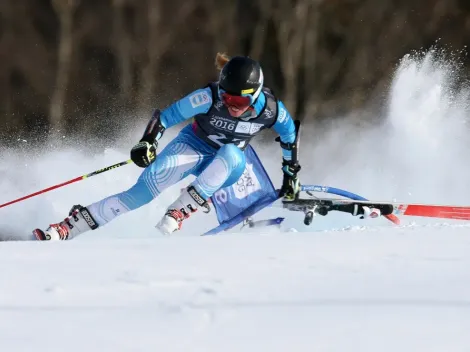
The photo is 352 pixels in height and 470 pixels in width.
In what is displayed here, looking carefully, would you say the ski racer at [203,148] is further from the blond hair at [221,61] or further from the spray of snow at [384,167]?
the spray of snow at [384,167]

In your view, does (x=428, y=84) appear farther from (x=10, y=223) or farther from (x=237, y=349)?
(x=237, y=349)

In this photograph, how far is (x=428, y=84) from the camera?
8.00 meters

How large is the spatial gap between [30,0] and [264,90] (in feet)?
55.1

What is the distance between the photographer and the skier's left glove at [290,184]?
480cm

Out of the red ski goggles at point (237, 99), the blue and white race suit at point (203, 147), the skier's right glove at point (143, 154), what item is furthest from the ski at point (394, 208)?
the skier's right glove at point (143, 154)

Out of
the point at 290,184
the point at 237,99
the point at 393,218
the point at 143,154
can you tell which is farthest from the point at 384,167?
the point at 143,154

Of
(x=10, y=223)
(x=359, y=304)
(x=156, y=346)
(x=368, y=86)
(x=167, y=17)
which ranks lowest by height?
(x=156, y=346)

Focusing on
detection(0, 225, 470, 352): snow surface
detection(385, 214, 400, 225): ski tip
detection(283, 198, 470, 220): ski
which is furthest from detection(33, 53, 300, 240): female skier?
detection(0, 225, 470, 352): snow surface

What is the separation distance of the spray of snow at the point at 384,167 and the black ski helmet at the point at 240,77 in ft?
5.35

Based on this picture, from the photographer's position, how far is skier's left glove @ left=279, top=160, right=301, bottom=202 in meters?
4.80

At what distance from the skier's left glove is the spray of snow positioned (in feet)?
3.26

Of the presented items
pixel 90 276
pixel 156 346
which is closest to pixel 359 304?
pixel 156 346

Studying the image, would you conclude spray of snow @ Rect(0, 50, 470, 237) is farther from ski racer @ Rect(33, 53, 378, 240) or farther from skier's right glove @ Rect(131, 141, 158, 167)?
skier's right glove @ Rect(131, 141, 158, 167)

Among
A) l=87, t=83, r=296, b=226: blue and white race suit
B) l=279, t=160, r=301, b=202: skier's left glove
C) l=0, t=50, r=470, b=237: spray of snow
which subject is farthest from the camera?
l=0, t=50, r=470, b=237: spray of snow
